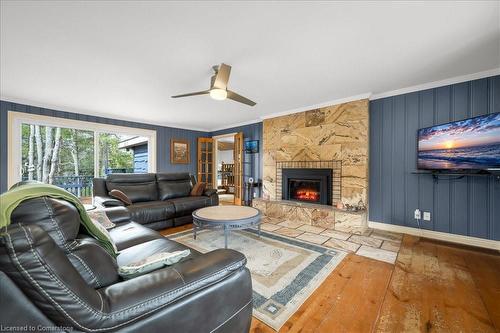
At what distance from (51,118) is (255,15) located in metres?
4.55

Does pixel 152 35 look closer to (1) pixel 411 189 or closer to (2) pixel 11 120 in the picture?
(2) pixel 11 120

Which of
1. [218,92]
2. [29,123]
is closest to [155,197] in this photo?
[218,92]

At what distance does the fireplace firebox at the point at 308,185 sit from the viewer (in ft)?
12.8

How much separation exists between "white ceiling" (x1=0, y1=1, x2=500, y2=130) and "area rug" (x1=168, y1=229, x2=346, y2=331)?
2243mm

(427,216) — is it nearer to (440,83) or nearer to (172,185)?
(440,83)

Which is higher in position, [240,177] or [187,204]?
[240,177]

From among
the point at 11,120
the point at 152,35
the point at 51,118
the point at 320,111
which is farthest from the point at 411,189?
the point at 11,120

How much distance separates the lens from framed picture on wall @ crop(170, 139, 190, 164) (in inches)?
235

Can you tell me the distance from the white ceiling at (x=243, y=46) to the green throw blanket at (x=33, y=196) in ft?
4.92

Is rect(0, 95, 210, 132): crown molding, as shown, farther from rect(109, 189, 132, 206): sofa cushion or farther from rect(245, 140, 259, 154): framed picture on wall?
rect(109, 189, 132, 206): sofa cushion

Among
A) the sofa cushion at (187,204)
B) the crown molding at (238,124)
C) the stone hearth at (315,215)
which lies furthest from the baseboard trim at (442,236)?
the crown molding at (238,124)

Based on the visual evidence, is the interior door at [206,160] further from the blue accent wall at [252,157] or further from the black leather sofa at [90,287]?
the black leather sofa at [90,287]

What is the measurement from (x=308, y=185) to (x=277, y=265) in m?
2.30

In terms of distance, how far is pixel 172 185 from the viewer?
13.4 feet
